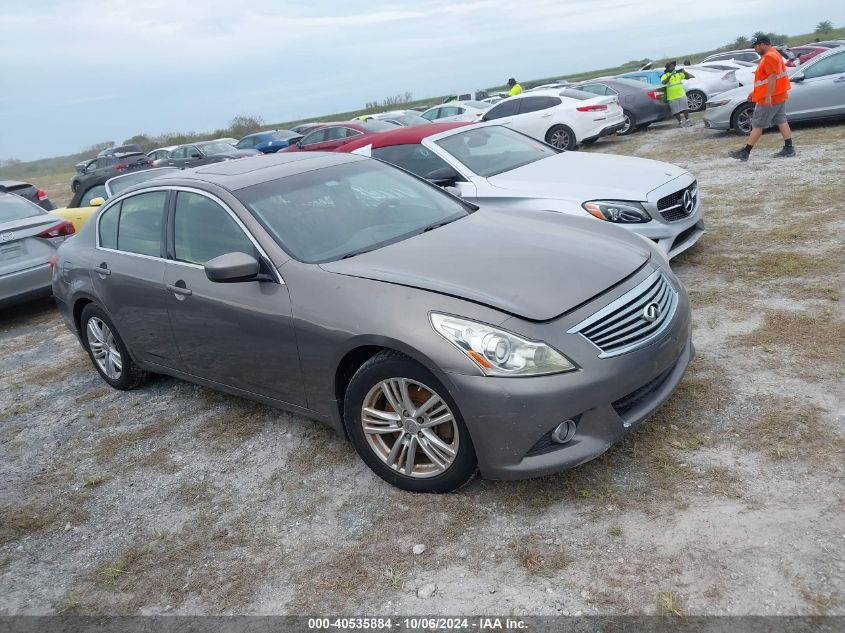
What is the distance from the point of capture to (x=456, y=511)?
3.46 m

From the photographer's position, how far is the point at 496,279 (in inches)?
138

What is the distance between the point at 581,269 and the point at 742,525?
1.37 m

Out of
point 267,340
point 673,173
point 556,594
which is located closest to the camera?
point 556,594

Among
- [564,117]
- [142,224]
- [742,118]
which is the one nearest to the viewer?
[142,224]

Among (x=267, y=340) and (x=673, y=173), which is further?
(x=673, y=173)

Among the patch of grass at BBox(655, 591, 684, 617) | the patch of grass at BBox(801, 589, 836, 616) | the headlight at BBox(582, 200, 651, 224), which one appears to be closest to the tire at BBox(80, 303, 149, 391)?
the headlight at BBox(582, 200, 651, 224)

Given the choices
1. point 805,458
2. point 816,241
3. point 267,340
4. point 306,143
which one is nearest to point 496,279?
point 267,340

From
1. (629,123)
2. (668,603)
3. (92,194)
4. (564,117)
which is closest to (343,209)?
(668,603)

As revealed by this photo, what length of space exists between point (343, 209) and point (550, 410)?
196 centimetres

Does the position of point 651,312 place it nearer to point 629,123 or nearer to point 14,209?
point 14,209

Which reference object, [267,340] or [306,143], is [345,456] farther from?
[306,143]

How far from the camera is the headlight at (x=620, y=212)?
604cm

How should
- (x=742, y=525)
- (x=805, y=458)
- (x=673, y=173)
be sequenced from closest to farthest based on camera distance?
(x=742, y=525) → (x=805, y=458) → (x=673, y=173)

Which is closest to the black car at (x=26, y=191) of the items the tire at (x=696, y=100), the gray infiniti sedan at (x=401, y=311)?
the gray infiniti sedan at (x=401, y=311)
